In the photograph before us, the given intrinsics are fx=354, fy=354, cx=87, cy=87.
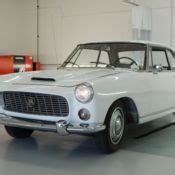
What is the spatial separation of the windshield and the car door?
228 millimetres

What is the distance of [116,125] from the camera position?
409cm

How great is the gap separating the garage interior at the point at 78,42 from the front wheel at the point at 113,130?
11 centimetres

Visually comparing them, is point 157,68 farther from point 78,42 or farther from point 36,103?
point 78,42

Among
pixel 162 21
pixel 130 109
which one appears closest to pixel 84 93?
pixel 130 109

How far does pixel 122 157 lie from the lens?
3.95 m

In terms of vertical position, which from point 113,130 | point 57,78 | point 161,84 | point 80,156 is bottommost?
point 80,156

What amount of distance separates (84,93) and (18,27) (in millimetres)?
9892

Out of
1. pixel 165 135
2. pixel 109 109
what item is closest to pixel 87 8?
pixel 165 135

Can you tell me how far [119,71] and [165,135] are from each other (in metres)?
1.43

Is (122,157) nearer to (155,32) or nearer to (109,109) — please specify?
(109,109)

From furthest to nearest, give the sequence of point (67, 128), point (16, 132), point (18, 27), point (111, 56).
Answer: point (18, 27) < point (111, 56) < point (16, 132) < point (67, 128)

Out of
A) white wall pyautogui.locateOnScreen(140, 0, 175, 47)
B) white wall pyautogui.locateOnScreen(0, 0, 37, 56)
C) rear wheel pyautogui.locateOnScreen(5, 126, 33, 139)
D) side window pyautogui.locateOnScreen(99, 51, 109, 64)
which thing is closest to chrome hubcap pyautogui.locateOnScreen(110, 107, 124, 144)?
side window pyautogui.locateOnScreen(99, 51, 109, 64)

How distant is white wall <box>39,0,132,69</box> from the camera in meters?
10.7

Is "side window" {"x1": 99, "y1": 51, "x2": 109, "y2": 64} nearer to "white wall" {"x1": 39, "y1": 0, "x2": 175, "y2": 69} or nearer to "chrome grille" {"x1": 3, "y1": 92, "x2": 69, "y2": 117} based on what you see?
"chrome grille" {"x1": 3, "y1": 92, "x2": 69, "y2": 117}
